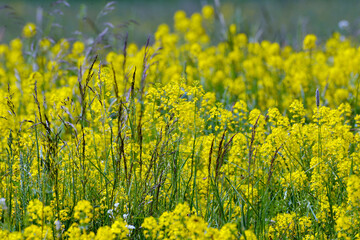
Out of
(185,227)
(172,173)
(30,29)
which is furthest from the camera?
(30,29)

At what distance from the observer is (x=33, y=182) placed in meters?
2.74

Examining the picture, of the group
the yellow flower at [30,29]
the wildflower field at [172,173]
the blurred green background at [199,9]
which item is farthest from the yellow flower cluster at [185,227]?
the blurred green background at [199,9]

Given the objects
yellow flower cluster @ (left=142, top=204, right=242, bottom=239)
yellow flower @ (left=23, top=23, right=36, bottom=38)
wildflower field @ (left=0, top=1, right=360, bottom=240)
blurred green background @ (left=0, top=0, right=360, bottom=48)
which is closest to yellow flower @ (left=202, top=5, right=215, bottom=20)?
yellow flower @ (left=23, top=23, right=36, bottom=38)

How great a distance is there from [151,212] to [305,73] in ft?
Result: 10.8

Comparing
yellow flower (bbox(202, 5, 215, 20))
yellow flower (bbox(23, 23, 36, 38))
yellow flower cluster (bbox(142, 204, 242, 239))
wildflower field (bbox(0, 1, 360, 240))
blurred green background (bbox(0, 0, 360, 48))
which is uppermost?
blurred green background (bbox(0, 0, 360, 48))

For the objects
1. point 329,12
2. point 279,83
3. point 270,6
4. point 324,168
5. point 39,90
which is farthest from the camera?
point 270,6

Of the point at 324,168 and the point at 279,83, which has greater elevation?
the point at 279,83

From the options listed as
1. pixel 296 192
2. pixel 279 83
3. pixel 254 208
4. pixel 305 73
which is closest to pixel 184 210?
pixel 254 208

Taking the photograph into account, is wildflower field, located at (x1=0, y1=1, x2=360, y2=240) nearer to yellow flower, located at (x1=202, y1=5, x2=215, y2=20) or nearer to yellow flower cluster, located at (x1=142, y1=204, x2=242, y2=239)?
yellow flower cluster, located at (x1=142, y1=204, x2=242, y2=239)

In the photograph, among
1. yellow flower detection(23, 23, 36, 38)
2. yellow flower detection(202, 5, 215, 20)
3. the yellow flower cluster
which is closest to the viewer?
the yellow flower cluster

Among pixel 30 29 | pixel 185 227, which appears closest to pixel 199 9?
pixel 30 29

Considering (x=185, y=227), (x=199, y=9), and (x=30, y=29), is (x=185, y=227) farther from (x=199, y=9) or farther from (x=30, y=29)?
(x=199, y=9)

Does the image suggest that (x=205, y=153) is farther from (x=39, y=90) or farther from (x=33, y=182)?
(x=39, y=90)

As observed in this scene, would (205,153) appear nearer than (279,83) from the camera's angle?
Yes
